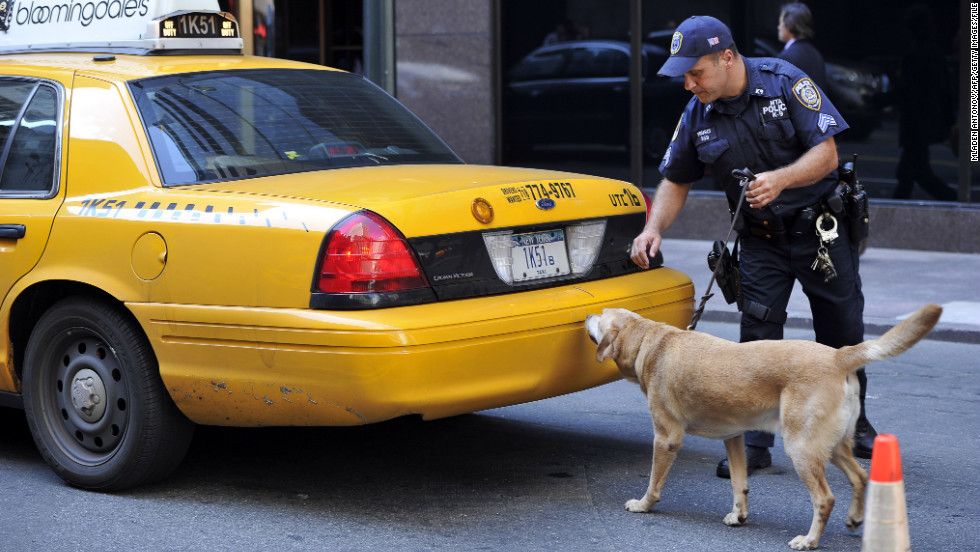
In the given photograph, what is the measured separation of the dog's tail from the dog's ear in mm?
795

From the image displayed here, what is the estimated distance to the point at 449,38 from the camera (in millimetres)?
14844

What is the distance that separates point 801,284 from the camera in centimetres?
561

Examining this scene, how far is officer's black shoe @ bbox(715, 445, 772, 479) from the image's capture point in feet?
18.4

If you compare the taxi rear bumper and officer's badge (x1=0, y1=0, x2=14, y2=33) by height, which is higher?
officer's badge (x1=0, y1=0, x2=14, y2=33)

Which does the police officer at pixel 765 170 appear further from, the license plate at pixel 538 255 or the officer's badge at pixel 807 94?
the license plate at pixel 538 255

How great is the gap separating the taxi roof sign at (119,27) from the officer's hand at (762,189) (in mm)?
2517

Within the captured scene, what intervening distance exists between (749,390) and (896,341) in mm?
517

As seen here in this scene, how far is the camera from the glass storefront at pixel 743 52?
12297mm

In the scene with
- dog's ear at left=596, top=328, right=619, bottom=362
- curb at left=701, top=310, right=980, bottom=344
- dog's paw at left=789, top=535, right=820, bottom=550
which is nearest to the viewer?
dog's paw at left=789, top=535, right=820, bottom=550

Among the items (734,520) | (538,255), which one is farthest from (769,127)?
(734,520)

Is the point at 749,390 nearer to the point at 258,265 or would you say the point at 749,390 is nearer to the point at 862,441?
the point at 862,441

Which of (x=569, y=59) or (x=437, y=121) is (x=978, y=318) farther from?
(x=437, y=121)

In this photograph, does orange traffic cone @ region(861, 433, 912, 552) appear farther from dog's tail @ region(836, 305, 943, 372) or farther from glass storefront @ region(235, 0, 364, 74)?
glass storefront @ region(235, 0, 364, 74)

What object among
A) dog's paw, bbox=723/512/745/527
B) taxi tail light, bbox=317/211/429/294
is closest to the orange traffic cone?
A: dog's paw, bbox=723/512/745/527
